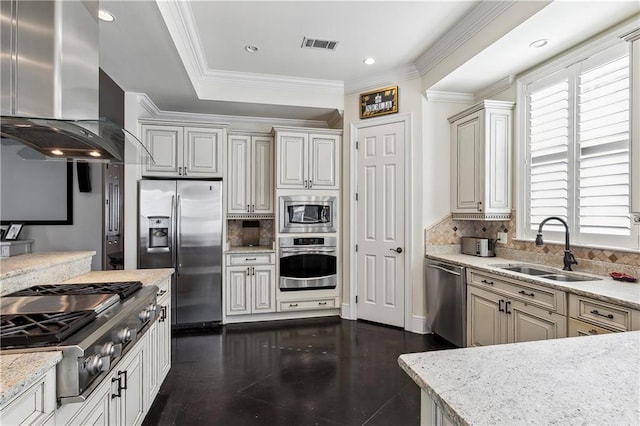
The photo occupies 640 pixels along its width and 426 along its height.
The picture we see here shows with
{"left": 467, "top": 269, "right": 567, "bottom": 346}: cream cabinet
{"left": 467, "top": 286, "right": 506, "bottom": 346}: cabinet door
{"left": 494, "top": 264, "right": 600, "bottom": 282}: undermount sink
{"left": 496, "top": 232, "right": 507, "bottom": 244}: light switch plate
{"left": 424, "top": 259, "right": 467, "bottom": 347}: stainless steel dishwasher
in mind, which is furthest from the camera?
{"left": 496, "top": 232, "right": 507, "bottom": 244}: light switch plate

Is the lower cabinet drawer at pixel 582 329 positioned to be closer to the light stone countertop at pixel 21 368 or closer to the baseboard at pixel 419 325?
the baseboard at pixel 419 325

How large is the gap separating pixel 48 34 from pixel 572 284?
3.26 m

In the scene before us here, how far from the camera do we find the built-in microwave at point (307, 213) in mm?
4137

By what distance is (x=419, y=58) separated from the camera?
11.6 ft

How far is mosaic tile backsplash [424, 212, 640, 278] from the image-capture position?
94.0 inches

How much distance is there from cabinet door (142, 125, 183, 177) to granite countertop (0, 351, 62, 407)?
10.3ft

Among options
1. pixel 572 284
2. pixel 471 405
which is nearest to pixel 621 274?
pixel 572 284

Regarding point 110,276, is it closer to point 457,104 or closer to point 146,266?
point 146,266

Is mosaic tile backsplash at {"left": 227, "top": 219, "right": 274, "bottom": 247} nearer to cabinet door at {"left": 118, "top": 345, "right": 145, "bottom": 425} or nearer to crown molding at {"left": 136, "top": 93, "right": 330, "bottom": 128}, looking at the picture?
crown molding at {"left": 136, "top": 93, "right": 330, "bottom": 128}

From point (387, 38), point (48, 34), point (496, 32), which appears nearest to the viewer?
point (48, 34)

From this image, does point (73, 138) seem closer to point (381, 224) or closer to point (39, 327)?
point (39, 327)

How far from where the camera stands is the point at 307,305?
4184 millimetres

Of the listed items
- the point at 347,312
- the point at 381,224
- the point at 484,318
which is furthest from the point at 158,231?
the point at 484,318

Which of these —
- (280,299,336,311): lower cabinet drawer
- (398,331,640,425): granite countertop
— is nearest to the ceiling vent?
(280,299,336,311): lower cabinet drawer
